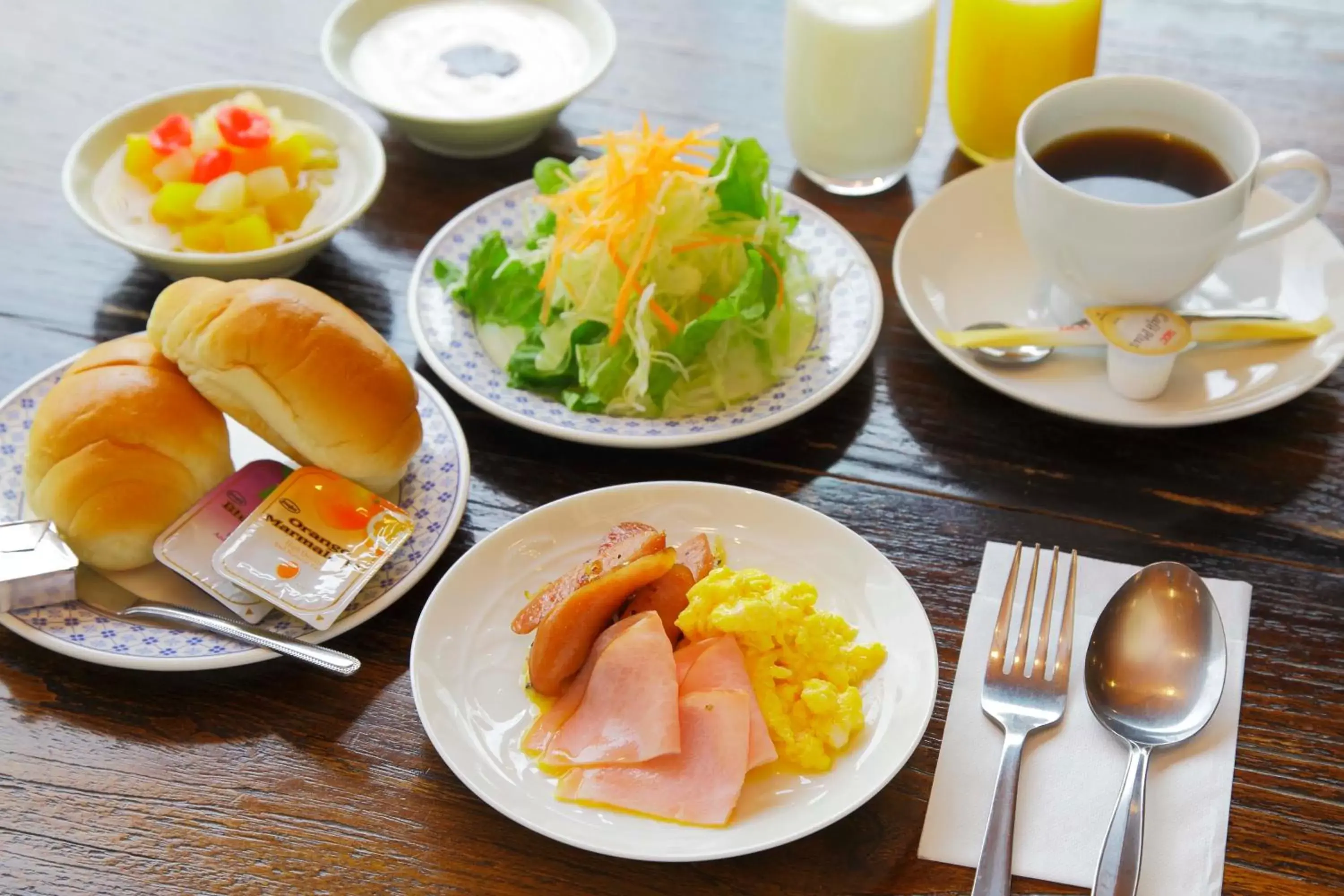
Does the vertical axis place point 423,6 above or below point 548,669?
above

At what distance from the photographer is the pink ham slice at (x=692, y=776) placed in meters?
1.04

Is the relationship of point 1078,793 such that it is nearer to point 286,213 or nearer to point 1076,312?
point 1076,312

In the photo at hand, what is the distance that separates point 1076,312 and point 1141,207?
0.24 metres

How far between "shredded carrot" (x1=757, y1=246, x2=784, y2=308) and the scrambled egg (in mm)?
487

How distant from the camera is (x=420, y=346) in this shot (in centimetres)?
153

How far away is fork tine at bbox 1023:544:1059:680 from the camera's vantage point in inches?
46.4

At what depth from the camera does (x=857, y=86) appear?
1.79 m

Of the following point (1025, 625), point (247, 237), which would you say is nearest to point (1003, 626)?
point (1025, 625)

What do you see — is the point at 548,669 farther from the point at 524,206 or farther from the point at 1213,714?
the point at 524,206

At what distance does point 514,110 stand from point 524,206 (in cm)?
23

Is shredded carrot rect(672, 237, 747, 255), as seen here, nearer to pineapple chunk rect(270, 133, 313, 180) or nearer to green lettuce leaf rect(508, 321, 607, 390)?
green lettuce leaf rect(508, 321, 607, 390)

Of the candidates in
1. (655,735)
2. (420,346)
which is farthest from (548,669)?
(420,346)

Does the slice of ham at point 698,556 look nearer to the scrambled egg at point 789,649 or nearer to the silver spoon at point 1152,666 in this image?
the scrambled egg at point 789,649

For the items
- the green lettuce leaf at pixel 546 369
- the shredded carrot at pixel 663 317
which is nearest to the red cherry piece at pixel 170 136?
the green lettuce leaf at pixel 546 369
